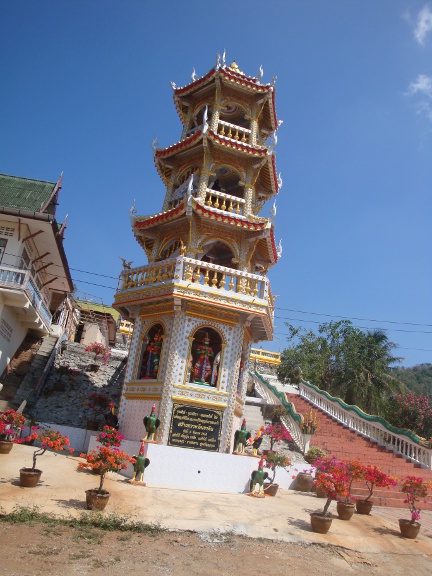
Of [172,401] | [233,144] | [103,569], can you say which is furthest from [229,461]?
[233,144]

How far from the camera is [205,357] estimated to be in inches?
577

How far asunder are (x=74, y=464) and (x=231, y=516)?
531 cm

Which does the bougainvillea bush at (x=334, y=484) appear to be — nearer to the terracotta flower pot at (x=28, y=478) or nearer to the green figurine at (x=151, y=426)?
the green figurine at (x=151, y=426)

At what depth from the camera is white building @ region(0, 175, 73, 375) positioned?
17.1 meters

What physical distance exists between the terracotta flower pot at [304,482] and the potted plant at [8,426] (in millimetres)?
8796

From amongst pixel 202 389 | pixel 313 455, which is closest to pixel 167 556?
pixel 202 389

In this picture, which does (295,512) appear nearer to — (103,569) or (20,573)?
(103,569)

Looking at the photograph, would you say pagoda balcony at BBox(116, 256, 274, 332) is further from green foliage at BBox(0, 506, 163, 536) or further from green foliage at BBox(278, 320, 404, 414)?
green foliage at BBox(278, 320, 404, 414)

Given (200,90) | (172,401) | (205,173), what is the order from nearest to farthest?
(172,401) < (205,173) < (200,90)

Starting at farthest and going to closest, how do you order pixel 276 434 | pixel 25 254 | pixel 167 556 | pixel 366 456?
pixel 25 254 → pixel 366 456 → pixel 276 434 → pixel 167 556

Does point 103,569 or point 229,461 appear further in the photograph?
point 229,461

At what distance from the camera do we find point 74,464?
12680 mm

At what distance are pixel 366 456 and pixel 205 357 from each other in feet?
25.1

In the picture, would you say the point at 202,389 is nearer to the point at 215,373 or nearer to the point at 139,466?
the point at 215,373
